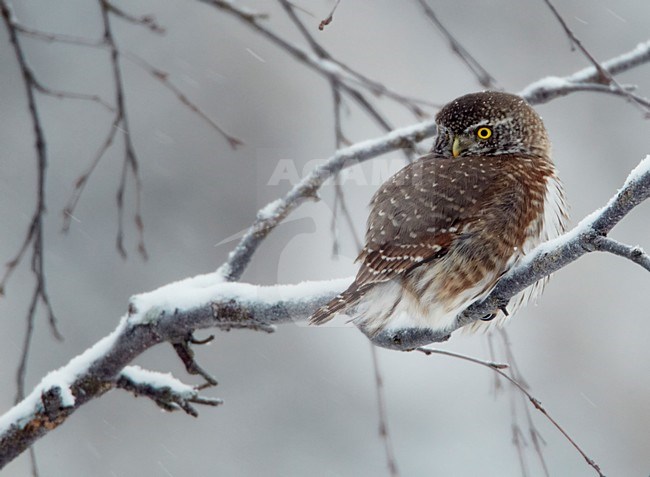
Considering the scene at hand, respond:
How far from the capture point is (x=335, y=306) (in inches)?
118

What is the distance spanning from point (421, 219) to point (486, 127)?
0.81 metres

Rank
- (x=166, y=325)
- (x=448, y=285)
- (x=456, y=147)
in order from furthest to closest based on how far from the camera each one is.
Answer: (x=456, y=147), (x=448, y=285), (x=166, y=325)

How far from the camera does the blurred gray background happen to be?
8438 mm

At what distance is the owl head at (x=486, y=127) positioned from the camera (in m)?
3.88

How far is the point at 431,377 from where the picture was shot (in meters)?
9.03

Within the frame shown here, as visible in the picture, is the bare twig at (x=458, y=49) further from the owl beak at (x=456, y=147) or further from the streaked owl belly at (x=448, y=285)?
the streaked owl belly at (x=448, y=285)

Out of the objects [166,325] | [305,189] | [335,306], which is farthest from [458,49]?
[166,325]

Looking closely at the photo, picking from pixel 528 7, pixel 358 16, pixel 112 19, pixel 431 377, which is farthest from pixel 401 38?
pixel 431 377

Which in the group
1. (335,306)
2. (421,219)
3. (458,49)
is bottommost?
(335,306)

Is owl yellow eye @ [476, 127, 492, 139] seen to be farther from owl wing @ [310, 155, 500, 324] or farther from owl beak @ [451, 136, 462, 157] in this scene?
owl wing @ [310, 155, 500, 324]

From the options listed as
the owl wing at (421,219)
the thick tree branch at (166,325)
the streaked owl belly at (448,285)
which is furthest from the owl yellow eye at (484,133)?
the thick tree branch at (166,325)

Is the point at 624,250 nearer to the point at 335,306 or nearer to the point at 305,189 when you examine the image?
the point at 335,306

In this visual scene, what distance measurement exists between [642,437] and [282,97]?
19.1 feet

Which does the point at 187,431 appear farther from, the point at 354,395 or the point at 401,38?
the point at 401,38
